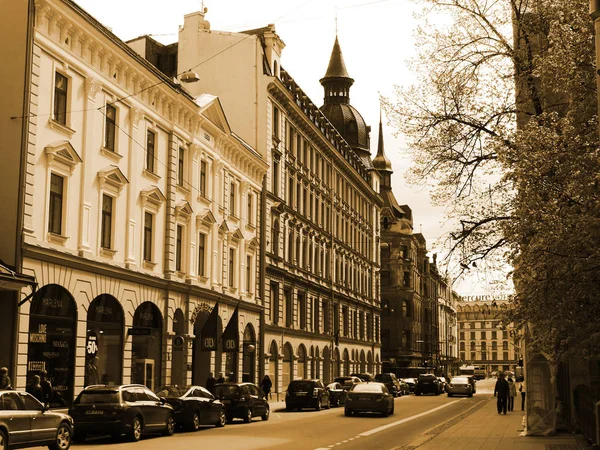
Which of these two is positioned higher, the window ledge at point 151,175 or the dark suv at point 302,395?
the window ledge at point 151,175

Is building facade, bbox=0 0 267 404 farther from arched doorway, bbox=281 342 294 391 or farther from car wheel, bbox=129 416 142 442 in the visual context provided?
arched doorway, bbox=281 342 294 391

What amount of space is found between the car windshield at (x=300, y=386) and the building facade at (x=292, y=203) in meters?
7.85

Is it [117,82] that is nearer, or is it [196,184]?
[117,82]

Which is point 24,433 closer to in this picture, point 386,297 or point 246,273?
point 246,273

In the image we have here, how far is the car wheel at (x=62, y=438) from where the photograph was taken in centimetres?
1822

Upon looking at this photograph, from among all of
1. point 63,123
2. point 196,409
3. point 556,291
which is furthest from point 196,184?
point 556,291

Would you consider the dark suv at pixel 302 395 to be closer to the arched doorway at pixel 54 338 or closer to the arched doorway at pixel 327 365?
the arched doorway at pixel 54 338

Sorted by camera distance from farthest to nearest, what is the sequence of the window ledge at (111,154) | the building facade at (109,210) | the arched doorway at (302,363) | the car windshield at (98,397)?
the arched doorway at (302,363) < the window ledge at (111,154) < the building facade at (109,210) < the car windshield at (98,397)

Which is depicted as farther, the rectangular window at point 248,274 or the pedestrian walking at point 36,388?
the rectangular window at point 248,274

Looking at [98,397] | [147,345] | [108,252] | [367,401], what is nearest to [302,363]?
[367,401]

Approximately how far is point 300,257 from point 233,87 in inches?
488

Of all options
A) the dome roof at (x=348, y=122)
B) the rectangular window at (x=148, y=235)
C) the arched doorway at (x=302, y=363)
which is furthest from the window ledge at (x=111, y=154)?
the dome roof at (x=348, y=122)

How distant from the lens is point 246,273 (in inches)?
1786

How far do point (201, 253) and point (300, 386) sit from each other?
7437mm
